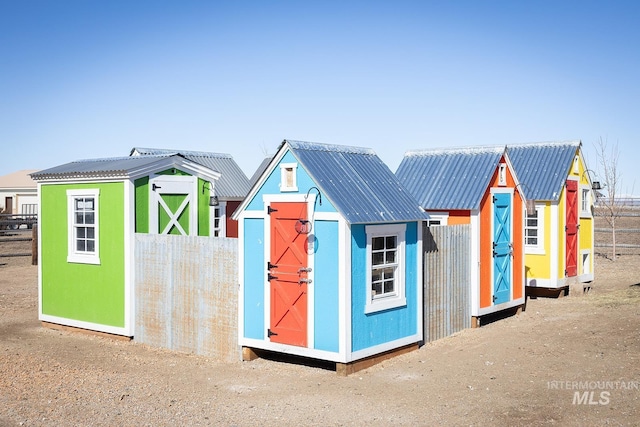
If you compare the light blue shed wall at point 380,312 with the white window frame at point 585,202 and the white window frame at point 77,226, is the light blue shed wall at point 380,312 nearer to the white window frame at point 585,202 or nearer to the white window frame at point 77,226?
the white window frame at point 77,226

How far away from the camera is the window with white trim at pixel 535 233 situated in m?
17.8

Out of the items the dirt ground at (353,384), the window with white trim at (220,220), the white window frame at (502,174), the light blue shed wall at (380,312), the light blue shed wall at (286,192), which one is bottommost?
the dirt ground at (353,384)

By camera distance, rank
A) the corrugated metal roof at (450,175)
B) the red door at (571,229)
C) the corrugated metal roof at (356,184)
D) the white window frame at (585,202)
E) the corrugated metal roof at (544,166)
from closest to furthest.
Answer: the corrugated metal roof at (356,184) → the corrugated metal roof at (450,175) → the corrugated metal roof at (544,166) → the red door at (571,229) → the white window frame at (585,202)

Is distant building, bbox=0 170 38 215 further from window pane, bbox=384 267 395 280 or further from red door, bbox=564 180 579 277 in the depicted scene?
window pane, bbox=384 267 395 280

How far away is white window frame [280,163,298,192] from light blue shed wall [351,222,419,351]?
121cm

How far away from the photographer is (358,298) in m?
10.4

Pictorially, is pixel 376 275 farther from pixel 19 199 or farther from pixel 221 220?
pixel 19 199

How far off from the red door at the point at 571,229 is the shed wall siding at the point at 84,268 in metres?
11.2

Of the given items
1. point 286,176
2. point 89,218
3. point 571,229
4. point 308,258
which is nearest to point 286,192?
point 286,176

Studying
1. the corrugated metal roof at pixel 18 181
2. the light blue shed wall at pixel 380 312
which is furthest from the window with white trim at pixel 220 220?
the corrugated metal roof at pixel 18 181

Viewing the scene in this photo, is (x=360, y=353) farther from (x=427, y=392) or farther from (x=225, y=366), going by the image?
(x=225, y=366)

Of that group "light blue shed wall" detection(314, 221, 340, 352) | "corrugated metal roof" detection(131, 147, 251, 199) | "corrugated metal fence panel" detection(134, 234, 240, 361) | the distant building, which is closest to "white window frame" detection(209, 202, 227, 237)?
Answer: "corrugated metal roof" detection(131, 147, 251, 199)

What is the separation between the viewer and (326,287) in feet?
34.2

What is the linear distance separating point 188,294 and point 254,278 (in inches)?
64.3
